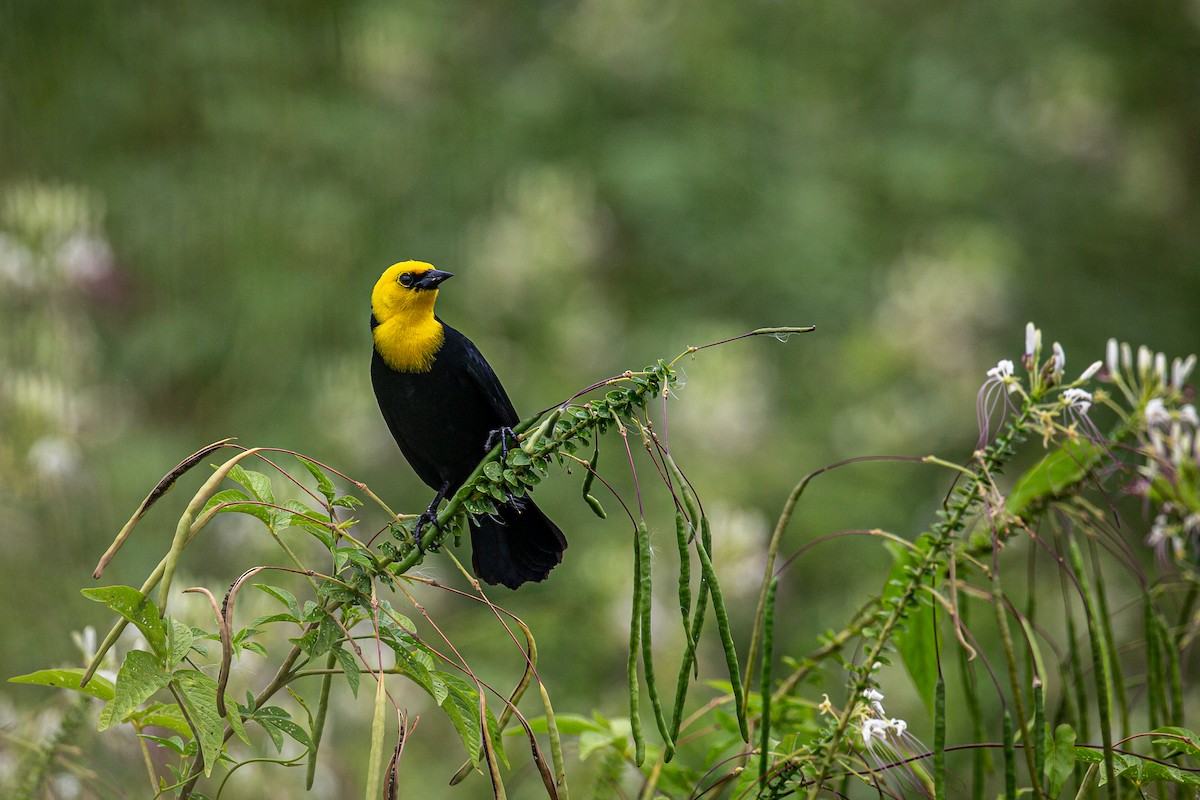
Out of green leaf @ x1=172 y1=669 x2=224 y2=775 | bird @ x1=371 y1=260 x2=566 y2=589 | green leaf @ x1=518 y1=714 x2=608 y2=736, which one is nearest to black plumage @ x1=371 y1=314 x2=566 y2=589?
bird @ x1=371 y1=260 x2=566 y2=589

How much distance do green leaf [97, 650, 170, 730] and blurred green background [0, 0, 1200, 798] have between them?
2562 millimetres

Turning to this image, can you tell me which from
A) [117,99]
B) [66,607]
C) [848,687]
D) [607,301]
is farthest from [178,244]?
[848,687]

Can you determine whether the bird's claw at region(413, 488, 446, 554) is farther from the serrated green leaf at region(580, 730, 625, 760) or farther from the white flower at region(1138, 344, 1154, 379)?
the white flower at region(1138, 344, 1154, 379)

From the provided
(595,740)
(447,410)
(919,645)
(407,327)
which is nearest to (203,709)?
(595,740)

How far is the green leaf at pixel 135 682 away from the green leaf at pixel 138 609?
12mm

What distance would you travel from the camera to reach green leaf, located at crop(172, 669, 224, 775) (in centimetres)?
93

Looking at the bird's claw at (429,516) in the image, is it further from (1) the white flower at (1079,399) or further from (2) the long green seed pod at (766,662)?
(1) the white flower at (1079,399)

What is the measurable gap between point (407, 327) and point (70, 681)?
159 centimetres

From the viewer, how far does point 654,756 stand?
58.8 inches

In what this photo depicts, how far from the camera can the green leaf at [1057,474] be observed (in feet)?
3.66

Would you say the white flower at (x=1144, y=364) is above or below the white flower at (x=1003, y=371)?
below

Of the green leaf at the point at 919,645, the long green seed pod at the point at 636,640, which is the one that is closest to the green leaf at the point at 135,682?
the long green seed pod at the point at 636,640

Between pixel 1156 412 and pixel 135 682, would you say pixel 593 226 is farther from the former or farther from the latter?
pixel 135 682

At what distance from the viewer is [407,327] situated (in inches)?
102
